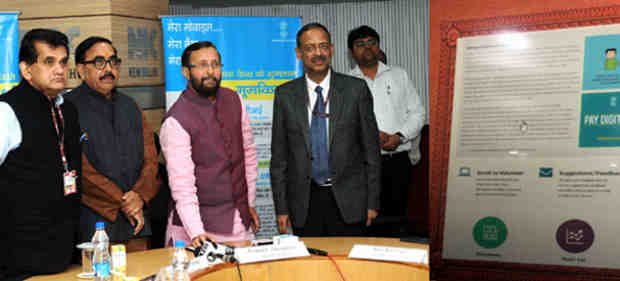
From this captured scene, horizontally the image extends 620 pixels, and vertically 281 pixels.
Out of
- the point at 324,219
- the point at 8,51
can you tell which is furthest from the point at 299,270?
the point at 8,51

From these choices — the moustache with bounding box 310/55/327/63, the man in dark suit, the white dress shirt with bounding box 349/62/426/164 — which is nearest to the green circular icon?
the man in dark suit

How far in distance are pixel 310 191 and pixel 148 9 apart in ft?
6.98

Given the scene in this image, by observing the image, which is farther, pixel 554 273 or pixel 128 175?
pixel 128 175

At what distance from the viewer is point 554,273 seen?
71.5 inches

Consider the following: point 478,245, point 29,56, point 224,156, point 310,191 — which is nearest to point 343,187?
point 310,191

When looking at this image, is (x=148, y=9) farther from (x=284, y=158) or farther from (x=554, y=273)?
(x=554, y=273)

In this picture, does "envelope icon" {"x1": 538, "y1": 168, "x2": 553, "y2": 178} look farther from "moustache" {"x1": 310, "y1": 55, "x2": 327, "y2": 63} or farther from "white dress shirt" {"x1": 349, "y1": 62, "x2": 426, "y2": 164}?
"white dress shirt" {"x1": 349, "y1": 62, "x2": 426, "y2": 164}

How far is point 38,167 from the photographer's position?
81.7 inches

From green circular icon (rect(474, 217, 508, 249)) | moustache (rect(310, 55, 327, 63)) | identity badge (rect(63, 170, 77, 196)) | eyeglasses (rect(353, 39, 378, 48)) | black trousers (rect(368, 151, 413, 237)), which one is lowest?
black trousers (rect(368, 151, 413, 237))

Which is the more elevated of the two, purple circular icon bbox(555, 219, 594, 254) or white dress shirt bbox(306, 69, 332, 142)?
white dress shirt bbox(306, 69, 332, 142)

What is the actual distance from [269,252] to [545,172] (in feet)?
3.01

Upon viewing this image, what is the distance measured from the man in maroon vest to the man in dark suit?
0.15m

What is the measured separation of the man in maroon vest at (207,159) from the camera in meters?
2.54

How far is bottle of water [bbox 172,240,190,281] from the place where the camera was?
1.79 m
